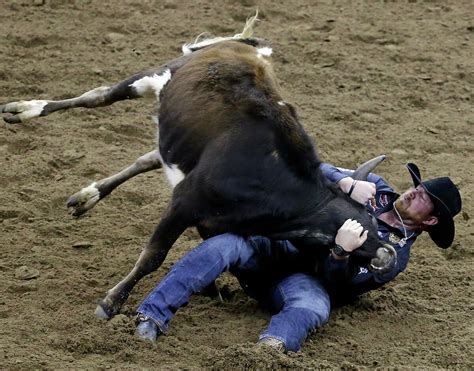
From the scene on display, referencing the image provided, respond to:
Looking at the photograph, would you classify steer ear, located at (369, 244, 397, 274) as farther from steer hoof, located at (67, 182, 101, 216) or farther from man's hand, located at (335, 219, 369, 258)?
steer hoof, located at (67, 182, 101, 216)

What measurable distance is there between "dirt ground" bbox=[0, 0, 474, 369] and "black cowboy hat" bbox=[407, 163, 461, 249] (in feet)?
1.46

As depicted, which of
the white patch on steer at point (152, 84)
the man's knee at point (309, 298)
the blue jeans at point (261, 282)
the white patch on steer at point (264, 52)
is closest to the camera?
the blue jeans at point (261, 282)

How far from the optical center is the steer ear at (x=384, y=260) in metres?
5.18

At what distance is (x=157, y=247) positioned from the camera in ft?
17.9

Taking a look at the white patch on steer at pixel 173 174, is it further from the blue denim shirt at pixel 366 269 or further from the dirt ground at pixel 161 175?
the blue denim shirt at pixel 366 269

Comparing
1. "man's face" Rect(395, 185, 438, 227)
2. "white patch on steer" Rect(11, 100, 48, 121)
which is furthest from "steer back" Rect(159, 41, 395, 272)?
"white patch on steer" Rect(11, 100, 48, 121)

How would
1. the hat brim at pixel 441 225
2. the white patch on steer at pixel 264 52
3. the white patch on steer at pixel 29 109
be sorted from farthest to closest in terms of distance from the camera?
the white patch on steer at pixel 29 109
the white patch on steer at pixel 264 52
the hat brim at pixel 441 225

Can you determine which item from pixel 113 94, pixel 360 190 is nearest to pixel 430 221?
pixel 360 190

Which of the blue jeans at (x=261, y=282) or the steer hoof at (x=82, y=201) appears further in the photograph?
the steer hoof at (x=82, y=201)

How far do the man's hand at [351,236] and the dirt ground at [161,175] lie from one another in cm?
55

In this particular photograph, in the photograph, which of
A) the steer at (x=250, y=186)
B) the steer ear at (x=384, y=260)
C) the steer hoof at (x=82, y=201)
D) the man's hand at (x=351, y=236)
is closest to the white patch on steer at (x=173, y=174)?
Result: the steer at (x=250, y=186)

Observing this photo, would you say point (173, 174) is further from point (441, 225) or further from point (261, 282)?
point (441, 225)

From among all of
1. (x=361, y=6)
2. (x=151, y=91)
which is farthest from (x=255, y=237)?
(x=361, y=6)

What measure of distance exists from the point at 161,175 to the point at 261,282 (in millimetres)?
1991
